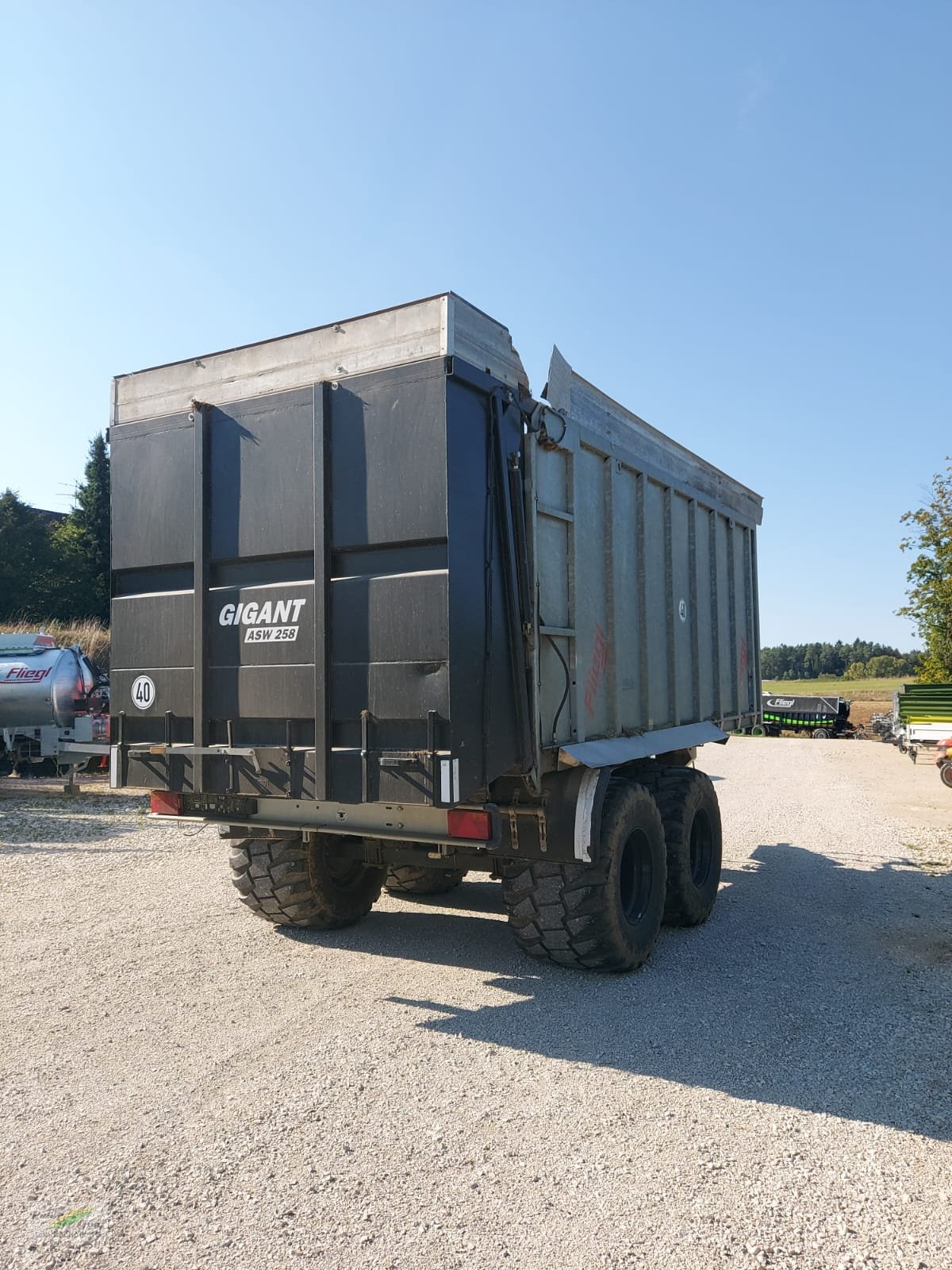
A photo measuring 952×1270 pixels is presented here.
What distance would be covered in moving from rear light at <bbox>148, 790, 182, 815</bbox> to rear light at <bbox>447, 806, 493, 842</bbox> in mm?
1834

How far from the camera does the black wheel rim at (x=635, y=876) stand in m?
5.92

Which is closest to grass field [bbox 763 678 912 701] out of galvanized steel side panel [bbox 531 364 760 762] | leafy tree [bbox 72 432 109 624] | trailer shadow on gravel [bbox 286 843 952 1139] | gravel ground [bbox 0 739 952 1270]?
leafy tree [bbox 72 432 109 624]

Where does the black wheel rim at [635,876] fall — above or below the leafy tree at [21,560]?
below

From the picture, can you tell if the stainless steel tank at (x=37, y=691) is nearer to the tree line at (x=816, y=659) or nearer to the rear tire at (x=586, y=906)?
the rear tire at (x=586, y=906)

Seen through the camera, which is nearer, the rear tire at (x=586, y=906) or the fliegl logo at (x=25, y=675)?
the rear tire at (x=586, y=906)

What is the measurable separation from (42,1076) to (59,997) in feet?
3.75

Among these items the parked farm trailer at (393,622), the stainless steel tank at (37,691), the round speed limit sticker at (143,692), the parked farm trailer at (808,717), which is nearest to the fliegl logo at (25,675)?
the stainless steel tank at (37,691)

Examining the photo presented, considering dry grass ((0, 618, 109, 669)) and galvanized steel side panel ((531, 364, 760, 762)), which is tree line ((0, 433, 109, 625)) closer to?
dry grass ((0, 618, 109, 669))

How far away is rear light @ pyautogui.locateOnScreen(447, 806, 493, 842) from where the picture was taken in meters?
4.72

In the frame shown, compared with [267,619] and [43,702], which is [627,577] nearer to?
[267,619]

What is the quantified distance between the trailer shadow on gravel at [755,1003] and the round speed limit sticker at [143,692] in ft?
7.03

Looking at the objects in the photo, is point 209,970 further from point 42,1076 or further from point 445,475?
point 445,475

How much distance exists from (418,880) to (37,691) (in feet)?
38.4

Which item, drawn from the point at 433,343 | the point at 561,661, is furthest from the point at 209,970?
the point at 433,343
